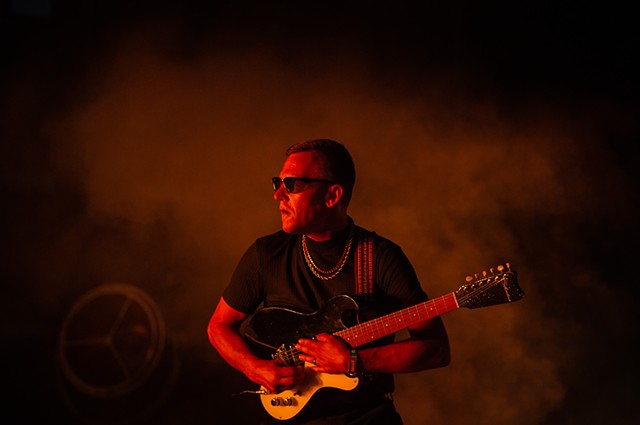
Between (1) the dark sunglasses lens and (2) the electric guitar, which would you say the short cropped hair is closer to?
(1) the dark sunglasses lens

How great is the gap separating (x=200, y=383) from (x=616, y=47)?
3663 mm

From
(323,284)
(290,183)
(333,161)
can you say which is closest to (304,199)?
(290,183)

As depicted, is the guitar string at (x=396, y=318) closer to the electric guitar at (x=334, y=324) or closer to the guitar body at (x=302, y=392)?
the electric guitar at (x=334, y=324)

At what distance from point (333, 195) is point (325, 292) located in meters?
0.45

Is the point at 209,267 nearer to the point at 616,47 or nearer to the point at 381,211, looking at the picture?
the point at 381,211

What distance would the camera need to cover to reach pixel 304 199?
2914mm

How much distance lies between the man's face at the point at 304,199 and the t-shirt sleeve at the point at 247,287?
25cm

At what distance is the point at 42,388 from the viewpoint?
4508mm

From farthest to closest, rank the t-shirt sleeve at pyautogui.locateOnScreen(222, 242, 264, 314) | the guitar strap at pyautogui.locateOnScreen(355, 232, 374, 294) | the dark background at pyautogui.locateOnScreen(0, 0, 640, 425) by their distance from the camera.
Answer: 1. the dark background at pyautogui.locateOnScreen(0, 0, 640, 425)
2. the t-shirt sleeve at pyautogui.locateOnScreen(222, 242, 264, 314)
3. the guitar strap at pyautogui.locateOnScreen(355, 232, 374, 294)

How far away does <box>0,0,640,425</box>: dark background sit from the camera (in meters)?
4.24

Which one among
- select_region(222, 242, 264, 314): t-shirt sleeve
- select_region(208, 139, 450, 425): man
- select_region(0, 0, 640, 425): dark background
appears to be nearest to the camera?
select_region(208, 139, 450, 425): man

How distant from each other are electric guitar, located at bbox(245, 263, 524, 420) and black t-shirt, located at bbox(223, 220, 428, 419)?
5 cm

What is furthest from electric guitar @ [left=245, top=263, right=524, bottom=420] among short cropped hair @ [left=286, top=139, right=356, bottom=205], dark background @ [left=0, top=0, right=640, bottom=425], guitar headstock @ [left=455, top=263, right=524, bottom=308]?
dark background @ [left=0, top=0, right=640, bottom=425]

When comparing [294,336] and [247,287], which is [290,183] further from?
[294,336]
